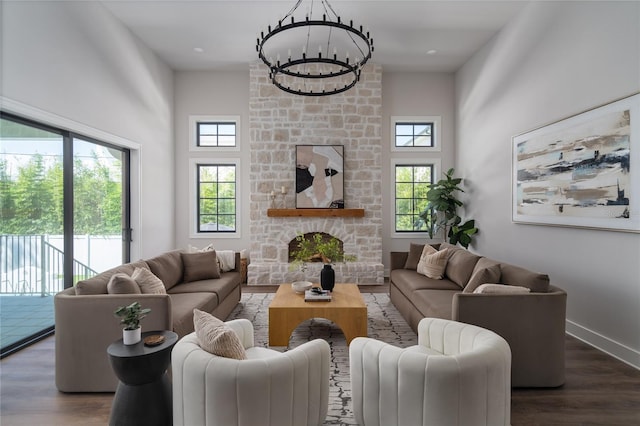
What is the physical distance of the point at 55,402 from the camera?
2.34 meters

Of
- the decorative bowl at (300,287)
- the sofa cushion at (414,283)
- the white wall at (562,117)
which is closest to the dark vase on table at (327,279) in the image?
the decorative bowl at (300,287)

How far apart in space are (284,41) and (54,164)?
350cm

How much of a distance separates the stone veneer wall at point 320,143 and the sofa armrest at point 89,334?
137 inches

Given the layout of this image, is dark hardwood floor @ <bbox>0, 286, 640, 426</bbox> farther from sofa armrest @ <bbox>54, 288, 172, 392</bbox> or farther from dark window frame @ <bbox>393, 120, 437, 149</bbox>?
dark window frame @ <bbox>393, 120, 437, 149</bbox>

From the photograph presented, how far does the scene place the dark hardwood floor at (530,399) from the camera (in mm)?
2154

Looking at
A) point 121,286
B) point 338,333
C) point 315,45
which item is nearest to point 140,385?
point 121,286

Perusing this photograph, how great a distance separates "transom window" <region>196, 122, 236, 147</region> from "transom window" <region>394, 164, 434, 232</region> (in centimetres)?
325

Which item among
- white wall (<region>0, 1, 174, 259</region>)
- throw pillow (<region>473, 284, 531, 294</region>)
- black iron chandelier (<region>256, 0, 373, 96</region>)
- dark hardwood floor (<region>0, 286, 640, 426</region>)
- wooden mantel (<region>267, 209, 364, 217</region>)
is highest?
black iron chandelier (<region>256, 0, 373, 96</region>)

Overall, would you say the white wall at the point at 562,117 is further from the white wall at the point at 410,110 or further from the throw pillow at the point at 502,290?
the throw pillow at the point at 502,290

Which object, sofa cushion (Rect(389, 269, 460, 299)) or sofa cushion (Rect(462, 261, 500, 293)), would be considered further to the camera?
sofa cushion (Rect(389, 269, 460, 299))

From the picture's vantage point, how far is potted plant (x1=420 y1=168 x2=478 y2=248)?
5547 mm

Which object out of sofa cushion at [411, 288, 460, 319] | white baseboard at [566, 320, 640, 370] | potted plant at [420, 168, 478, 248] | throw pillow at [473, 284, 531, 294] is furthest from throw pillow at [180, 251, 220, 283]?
white baseboard at [566, 320, 640, 370]

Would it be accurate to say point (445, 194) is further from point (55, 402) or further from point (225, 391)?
point (55, 402)

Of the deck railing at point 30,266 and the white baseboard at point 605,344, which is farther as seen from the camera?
the deck railing at point 30,266
